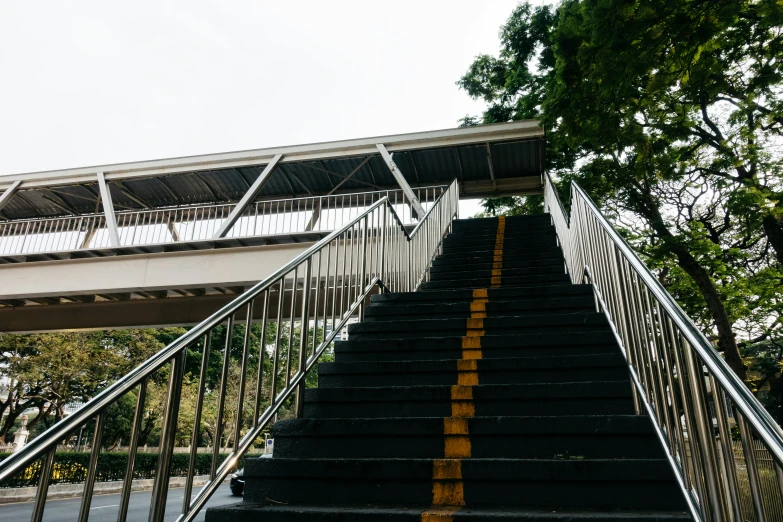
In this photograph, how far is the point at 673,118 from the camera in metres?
Result: 10.7

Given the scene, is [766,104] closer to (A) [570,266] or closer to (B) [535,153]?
(B) [535,153]

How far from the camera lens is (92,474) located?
1943mm

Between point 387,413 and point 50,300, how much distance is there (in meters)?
11.7

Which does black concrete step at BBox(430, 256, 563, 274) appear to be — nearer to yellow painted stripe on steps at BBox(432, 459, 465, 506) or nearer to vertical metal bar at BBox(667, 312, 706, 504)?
yellow painted stripe on steps at BBox(432, 459, 465, 506)

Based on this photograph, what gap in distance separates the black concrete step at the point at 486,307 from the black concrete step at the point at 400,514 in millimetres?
2324

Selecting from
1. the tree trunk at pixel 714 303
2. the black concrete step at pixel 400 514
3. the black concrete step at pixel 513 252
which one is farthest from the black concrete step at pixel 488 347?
the tree trunk at pixel 714 303

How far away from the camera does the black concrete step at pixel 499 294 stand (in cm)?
480

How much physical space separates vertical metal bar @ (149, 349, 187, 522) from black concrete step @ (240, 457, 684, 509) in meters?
0.72

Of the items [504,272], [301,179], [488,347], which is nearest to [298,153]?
[301,179]

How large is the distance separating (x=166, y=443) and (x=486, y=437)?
5.63ft

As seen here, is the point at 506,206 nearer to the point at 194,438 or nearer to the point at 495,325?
the point at 495,325

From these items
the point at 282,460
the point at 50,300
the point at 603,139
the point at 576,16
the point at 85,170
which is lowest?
the point at 282,460

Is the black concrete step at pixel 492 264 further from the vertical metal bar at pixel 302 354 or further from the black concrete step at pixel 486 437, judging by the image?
the black concrete step at pixel 486 437

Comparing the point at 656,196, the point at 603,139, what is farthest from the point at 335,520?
the point at 656,196
